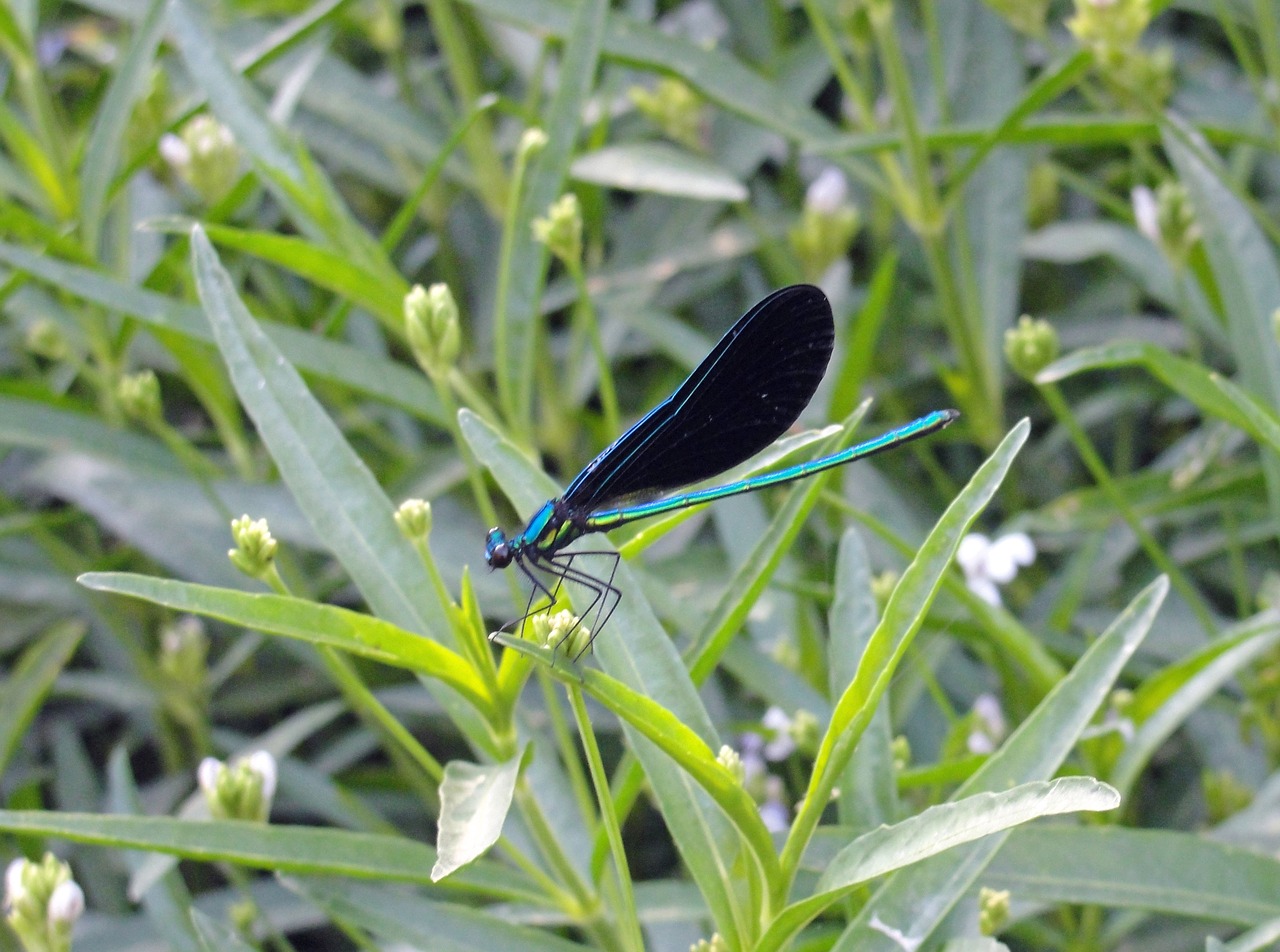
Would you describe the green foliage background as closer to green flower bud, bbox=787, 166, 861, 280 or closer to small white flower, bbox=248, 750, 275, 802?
green flower bud, bbox=787, 166, 861, 280

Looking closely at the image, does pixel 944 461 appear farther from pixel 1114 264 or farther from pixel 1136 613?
pixel 1136 613

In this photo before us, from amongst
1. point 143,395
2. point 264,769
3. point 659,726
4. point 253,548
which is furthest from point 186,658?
point 659,726

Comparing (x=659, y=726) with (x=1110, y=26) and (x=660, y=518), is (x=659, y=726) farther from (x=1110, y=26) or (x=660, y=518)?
(x=1110, y=26)

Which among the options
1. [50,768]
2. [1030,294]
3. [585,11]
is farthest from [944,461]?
[50,768]

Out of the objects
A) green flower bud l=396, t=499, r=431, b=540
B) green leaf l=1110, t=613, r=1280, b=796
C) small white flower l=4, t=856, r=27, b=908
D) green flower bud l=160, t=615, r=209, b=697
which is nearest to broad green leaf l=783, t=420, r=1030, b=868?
green flower bud l=396, t=499, r=431, b=540

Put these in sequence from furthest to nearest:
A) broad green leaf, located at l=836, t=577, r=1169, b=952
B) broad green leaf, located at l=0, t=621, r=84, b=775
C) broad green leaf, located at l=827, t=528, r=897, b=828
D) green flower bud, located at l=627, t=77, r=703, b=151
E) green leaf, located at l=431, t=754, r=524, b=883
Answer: green flower bud, located at l=627, t=77, r=703, b=151 < broad green leaf, located at l=0, t=621, r=84, b=775 < broad green leaf, located at l=827, t=528, r=897, b=828 < broad green leaf, located at l=836, t=577, r=1169, b=952 < green leaf, located at l=431, t=754, r=524, b=883

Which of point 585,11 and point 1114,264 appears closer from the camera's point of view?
point 585,11

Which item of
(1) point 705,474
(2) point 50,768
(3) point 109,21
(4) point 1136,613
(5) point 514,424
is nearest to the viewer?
(4) point 1136,613
